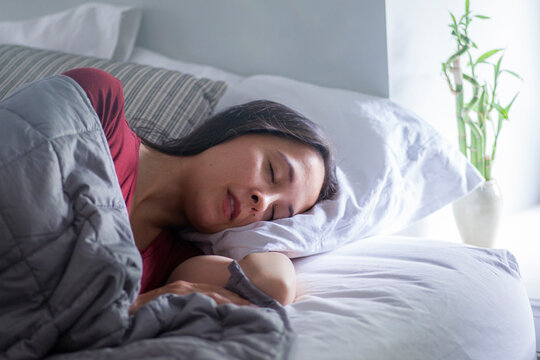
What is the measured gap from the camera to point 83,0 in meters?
2.26

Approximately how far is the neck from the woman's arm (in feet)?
0.42

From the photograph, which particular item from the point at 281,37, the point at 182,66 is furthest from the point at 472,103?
the point at 182,66

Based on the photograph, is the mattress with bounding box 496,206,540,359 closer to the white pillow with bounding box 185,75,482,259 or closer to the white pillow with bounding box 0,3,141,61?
the white pillow with bounding box 185,75,482,259

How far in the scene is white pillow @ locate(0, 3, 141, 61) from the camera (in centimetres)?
205

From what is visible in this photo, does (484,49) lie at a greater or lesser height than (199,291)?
greater

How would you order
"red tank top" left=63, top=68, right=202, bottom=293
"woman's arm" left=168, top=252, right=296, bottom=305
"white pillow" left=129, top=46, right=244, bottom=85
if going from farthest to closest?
"white pillow" left=129, top=46, right=244, bottom=85 < "red tank top" left=63, top=68, right=202, bottom=293 < "woman's arm" left=168, top=252, right=296, bottom=305

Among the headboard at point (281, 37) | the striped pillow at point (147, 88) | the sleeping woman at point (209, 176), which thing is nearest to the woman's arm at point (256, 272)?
the sleeping woman at point (209, 176)

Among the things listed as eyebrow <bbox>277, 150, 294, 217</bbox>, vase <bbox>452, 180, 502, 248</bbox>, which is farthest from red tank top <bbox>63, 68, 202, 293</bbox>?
vase <bbox>452, 180, 502, 248</bbox>

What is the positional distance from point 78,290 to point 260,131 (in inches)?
23.4

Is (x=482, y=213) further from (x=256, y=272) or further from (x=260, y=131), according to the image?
(x=256, y=272)

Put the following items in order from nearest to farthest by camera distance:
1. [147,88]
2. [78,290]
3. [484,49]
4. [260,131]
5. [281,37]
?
1. [78,290]
2. [260,131]
3. [147,88]
4. [281,37]
5. [484,49]

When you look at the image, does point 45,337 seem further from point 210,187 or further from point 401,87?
point 401,87

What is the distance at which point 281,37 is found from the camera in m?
1.83

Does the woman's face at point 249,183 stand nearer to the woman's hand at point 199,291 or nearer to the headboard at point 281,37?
the woman's hand at point 199,291
